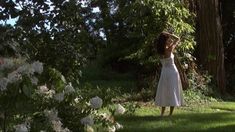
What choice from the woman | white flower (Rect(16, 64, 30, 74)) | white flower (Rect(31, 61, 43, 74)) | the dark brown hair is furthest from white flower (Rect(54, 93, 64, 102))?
the woman

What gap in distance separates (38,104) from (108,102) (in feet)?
2.94

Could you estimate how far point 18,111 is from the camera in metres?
5.54

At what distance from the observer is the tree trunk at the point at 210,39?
17.3 metres

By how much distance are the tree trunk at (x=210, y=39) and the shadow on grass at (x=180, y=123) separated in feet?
20.1

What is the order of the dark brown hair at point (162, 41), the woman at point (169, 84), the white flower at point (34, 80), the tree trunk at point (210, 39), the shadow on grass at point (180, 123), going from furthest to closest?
1. the tree trunk at point (210, 39)
2. the woman at point (169, 84)
3. the dark brown hair at point (162, 41)
4. the shadow on grass at point (180, 123)
5. the white flower at point (34, 80)

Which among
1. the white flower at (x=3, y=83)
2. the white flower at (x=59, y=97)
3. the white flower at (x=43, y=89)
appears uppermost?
the white flower at (x=3, y=83)

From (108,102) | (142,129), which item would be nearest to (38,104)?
(108,102)

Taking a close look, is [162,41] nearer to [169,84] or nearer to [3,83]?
[169,84]

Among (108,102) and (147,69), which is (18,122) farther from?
(147,69)

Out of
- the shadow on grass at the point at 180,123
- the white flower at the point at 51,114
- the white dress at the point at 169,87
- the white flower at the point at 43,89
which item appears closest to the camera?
the white flower at the point at 51,114

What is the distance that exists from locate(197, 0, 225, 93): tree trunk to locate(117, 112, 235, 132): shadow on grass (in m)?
6.12

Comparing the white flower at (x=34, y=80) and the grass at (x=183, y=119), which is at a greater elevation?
the white flower at (x=34, y=80)

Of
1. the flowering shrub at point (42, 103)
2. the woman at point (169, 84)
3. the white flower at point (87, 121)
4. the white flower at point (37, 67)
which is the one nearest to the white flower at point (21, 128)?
the flowering shrub at point (42, 103)

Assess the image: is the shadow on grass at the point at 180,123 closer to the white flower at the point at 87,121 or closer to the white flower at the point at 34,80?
the white flower at the point at 87,121
